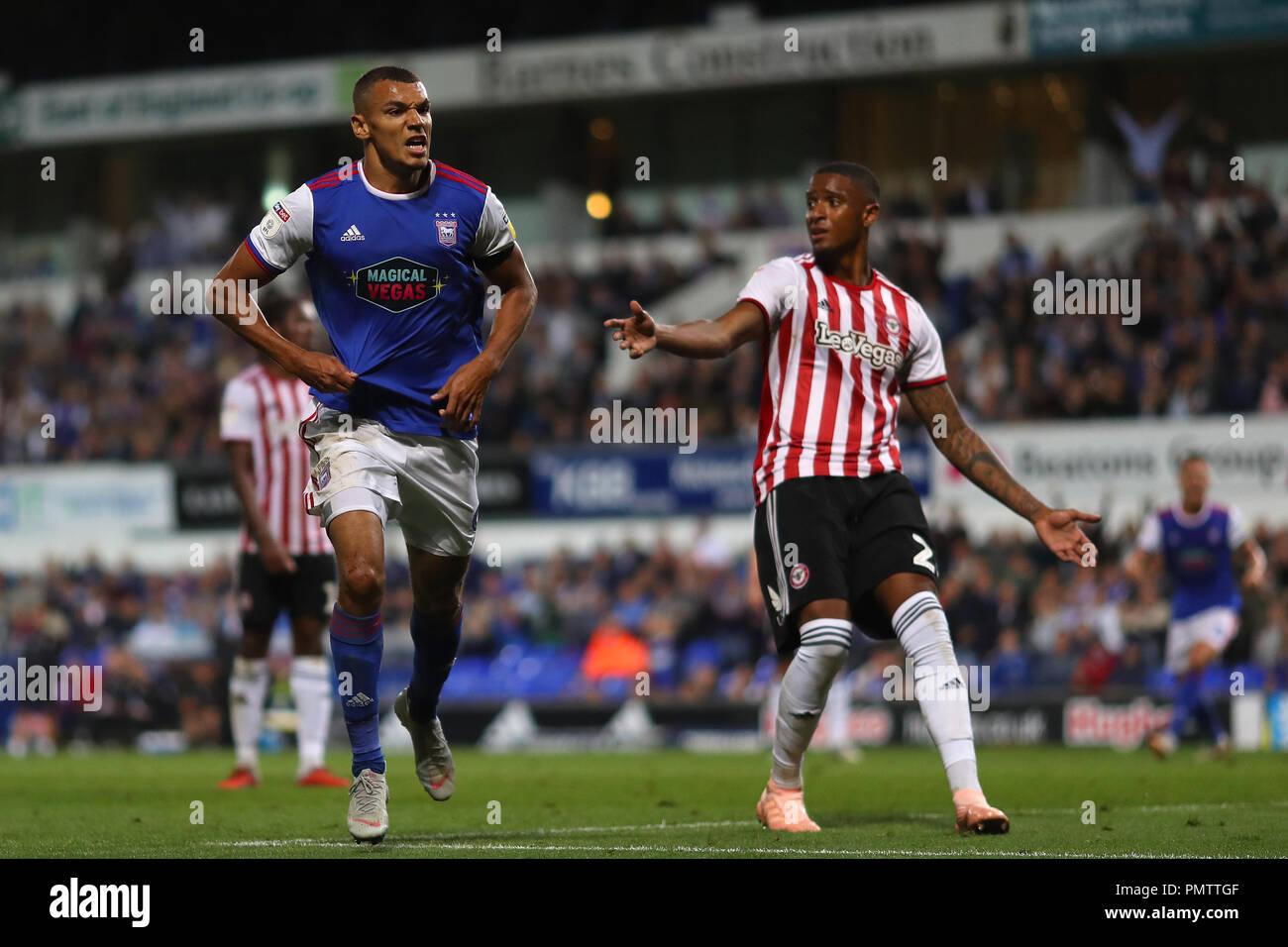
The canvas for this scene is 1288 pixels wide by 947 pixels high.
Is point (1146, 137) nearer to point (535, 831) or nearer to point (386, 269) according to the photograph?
point (535, 831)

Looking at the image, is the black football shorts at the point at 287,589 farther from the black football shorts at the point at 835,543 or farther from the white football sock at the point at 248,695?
the black football shorts at the point at 835,543

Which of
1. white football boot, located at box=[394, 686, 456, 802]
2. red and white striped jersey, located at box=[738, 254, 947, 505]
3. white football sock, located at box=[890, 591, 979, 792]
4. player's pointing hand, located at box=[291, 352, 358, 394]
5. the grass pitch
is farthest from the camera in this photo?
white football boot, located at box=[394, 686, 456, 802]

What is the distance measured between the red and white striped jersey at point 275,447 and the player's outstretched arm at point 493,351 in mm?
4066

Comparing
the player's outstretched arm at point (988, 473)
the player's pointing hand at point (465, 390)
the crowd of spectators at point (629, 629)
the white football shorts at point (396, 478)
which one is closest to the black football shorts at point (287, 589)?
the white football shorts at point (396, 478)

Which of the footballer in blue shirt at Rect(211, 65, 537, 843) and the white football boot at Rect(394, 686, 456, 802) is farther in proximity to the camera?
the white football boot at Rect(394, 686, 456, 802)

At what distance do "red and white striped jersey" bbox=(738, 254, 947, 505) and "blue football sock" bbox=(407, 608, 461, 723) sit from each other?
145 centimetres

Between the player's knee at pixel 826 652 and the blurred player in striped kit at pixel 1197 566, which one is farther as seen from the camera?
the blurred player in striped kit at pixel 1197 566

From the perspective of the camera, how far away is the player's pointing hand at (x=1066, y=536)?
683cm

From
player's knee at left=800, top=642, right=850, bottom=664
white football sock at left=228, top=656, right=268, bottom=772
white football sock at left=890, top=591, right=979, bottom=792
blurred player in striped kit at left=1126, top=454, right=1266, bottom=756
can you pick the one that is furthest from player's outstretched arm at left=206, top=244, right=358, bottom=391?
blurred player in striped kit at left=1126, top=454, right=1266, bottom=756

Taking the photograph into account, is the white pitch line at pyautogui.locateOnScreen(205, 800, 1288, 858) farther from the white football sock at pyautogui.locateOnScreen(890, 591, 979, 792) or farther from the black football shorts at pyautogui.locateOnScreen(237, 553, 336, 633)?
the black football shorts at pyautogui.locateOnScreen(237, 553, 336, 633)

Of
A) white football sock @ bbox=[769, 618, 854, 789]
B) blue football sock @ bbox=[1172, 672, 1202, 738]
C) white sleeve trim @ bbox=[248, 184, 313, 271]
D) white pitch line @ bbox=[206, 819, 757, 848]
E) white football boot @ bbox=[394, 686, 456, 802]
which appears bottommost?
blue football sock @ bbox=[1172, 672, 1202, 738]

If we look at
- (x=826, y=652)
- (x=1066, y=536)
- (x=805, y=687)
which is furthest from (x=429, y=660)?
(x=1066, y=536)

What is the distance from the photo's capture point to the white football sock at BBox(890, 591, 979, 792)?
715 cm

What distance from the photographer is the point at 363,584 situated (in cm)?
683
